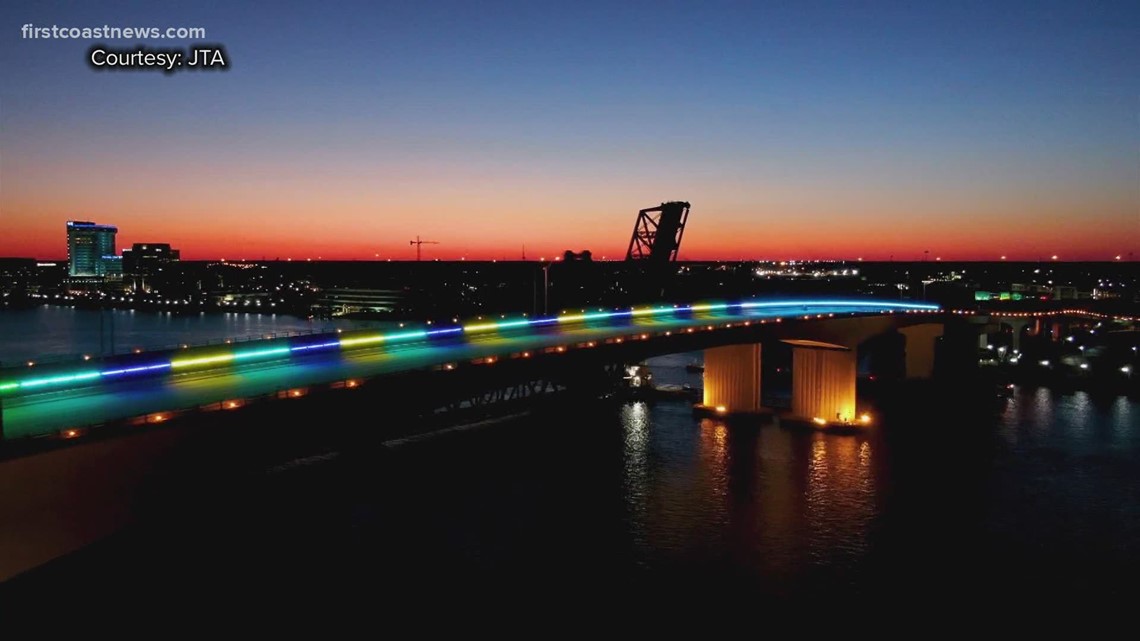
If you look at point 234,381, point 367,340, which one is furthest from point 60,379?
point 367,340

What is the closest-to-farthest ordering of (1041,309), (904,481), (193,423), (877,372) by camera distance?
1. (193,423)
2. (904,481)
3. (877,372)
4. (1041,309)

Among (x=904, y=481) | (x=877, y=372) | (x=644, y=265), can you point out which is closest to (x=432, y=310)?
(x=644, y=265)

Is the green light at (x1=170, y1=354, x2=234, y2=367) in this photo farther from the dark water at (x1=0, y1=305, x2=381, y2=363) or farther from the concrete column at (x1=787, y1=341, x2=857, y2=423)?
the dark water at (x1=0, y1=305, x2=381, y2=363)

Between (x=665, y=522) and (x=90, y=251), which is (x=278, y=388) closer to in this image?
(x=665, y=522)

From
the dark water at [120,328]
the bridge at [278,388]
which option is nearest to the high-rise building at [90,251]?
the dark water at [120,328]

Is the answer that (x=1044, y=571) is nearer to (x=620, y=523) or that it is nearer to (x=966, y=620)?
(x=966, y=620)

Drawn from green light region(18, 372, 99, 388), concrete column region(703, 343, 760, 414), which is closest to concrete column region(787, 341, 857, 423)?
concrete column region(703, 343, 760, 414)
